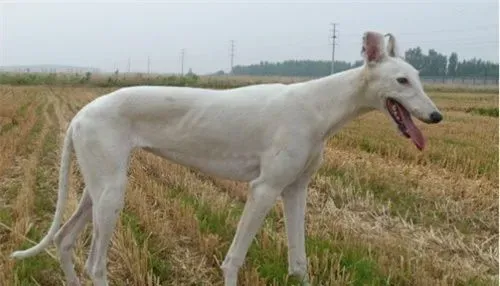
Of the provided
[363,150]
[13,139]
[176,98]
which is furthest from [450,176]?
[13,139]

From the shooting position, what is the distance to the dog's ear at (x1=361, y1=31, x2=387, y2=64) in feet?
13.7

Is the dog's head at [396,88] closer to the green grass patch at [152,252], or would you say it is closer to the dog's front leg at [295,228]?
the dog's front leg at [295,228]

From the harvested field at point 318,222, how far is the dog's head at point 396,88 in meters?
0.38

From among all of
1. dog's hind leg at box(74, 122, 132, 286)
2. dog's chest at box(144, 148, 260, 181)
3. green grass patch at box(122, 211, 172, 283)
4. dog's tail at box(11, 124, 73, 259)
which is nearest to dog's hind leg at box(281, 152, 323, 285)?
dog's chest at box(144, 148, 260, 181)

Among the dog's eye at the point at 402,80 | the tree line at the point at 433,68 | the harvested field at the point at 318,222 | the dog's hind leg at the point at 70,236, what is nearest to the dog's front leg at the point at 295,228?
the harvested field at the point at 318,222

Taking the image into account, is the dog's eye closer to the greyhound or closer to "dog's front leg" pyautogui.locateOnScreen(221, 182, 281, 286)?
the greyhound

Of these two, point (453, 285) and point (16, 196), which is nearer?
point (453, 285)

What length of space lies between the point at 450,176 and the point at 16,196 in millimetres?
7130

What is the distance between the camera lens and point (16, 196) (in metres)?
8.01

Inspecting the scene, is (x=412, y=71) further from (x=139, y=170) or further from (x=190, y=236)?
(x=139, y=170)

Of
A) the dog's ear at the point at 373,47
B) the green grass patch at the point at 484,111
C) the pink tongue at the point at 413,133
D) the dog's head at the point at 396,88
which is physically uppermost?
the dog's ear at the point at 373,47

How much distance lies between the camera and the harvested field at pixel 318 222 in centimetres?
508

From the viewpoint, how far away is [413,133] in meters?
4.22

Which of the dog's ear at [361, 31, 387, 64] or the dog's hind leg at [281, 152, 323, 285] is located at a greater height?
the dog's ear at [361, 31, 387, 64]
